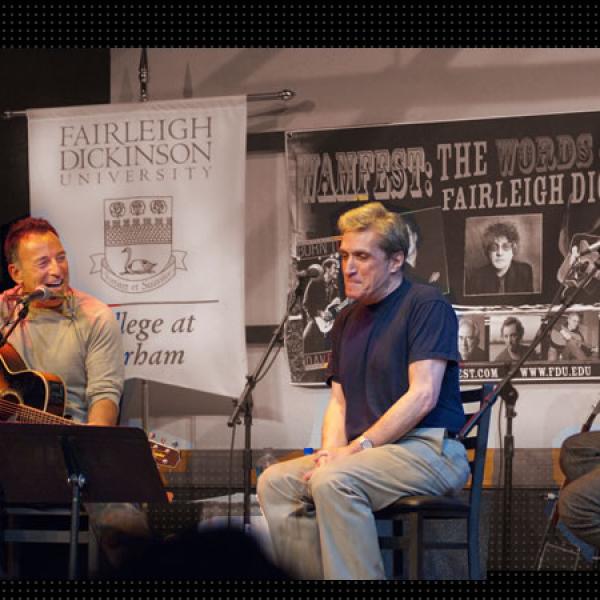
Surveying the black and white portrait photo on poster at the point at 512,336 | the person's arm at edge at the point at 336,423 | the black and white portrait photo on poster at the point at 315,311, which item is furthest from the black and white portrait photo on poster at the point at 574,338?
the person's arm at edge at the point at 336,423

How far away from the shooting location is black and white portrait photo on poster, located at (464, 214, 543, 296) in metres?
5.29

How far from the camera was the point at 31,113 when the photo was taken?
17.6 feet

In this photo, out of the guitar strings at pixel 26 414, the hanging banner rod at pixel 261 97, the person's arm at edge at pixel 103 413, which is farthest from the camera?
the hanging banner rod at pixel 261 97

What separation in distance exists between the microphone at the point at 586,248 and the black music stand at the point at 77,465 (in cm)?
271

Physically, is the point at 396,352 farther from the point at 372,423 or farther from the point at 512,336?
the point at 512,336

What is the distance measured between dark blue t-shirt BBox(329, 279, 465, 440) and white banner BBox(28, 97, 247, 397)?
140 cm

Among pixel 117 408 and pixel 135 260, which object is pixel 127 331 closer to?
pixel 135 260

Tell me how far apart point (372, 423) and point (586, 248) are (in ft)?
6.88

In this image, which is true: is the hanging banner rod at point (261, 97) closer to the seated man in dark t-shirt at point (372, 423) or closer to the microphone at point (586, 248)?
the microphone at point (586, 248)

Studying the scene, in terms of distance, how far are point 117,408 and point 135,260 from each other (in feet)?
3.48

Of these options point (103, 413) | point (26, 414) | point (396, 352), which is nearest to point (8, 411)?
point (26, 414)

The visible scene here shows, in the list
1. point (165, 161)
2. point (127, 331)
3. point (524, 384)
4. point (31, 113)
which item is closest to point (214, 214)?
point (165, 161)

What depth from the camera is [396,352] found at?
3.62 m

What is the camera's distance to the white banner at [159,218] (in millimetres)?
5121
